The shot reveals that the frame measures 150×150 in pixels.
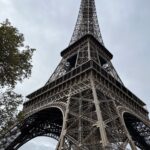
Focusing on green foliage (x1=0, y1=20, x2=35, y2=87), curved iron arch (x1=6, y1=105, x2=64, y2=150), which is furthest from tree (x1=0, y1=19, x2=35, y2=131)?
curved iron arch (x1=6, y1=105, x2=64, y2=150)

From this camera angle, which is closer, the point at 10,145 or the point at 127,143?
the point at 127,143

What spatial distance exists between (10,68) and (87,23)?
40.0m

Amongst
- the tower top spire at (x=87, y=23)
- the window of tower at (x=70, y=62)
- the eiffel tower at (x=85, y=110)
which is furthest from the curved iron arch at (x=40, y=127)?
the tower top spire at (x=87, y=23)

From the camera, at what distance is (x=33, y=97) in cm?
3603

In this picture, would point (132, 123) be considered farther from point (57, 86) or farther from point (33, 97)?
point (33, 97)

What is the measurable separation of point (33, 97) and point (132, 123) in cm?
1320

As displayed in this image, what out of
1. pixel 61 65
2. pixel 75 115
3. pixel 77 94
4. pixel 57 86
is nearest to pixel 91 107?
pixel 75 115

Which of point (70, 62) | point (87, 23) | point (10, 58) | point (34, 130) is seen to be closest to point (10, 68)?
point (10, 58)

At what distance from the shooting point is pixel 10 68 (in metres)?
12.7

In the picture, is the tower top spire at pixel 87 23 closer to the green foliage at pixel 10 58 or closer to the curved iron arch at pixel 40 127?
the curved iron arch at pixel 40 127

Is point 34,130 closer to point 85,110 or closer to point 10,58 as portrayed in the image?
point 85,110

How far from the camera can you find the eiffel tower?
21.3 meters

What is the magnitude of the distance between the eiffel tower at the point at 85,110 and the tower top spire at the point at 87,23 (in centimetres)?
299

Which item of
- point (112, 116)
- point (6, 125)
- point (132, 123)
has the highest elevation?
point (132, 123)
